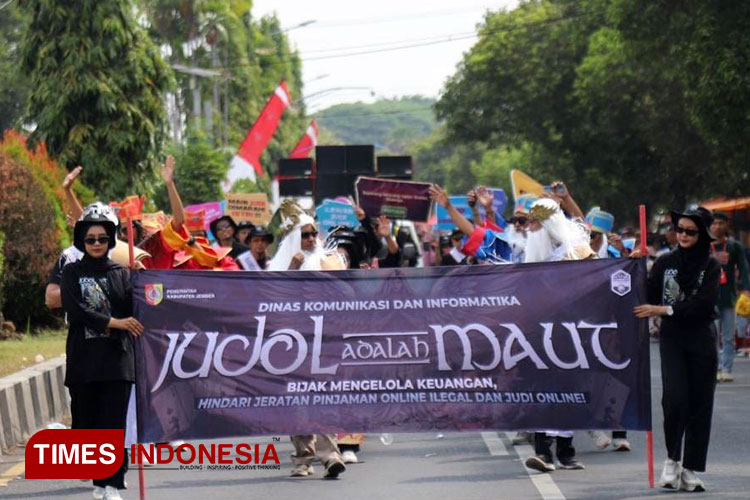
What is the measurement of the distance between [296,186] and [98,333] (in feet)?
82.7

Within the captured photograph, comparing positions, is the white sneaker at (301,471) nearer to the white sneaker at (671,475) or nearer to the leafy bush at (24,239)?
the white sneaker at (671,475)

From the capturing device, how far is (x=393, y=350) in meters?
10.3

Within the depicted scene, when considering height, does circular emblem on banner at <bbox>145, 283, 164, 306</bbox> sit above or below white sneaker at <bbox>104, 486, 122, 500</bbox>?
above

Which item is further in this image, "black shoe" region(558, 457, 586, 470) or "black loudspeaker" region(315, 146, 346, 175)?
"black loudspeaker" region(315, 146, 346, 175)

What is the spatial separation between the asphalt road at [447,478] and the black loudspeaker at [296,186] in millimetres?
21629

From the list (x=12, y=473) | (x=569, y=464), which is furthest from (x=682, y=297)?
(x=12, y=473)

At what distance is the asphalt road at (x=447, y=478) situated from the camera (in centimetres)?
1034

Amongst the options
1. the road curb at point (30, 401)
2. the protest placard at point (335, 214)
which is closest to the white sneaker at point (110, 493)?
the road curb at point (30, 401)

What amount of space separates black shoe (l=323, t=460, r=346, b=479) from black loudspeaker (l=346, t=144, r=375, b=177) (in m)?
22.5

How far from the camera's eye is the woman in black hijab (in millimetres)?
10227

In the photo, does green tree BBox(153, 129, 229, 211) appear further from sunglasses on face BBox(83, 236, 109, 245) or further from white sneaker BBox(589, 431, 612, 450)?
sunglasses on face BBox(83, 236, 109, 245)

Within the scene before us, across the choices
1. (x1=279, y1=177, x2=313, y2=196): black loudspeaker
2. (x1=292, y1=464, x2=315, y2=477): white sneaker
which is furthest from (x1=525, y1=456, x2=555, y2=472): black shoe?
(x1=279, y1=177, x2=313, y2=196): black loudspeaker

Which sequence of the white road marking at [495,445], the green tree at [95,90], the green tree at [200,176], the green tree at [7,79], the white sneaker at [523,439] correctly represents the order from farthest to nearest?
the green tree at [7,79] → the green tree at [200,176] → the green tree at [95,90] → the white sneaker at [523,439] → the white road marking at [495,445]

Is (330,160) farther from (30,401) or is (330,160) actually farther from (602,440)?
(602,440)
